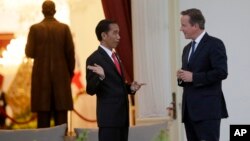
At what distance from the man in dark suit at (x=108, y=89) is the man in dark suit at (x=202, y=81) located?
406 millimetres

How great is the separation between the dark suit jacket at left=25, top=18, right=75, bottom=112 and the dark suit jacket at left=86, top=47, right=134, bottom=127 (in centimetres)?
230

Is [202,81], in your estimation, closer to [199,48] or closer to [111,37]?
[199,48]

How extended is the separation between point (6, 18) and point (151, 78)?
2.82m

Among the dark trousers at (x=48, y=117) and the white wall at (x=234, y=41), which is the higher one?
the white wall at (x=234, y=41)

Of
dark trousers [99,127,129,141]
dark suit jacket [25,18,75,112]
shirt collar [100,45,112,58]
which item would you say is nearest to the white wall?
dark suit jacket [25,18,75,112]

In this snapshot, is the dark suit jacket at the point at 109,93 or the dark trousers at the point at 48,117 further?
the dark trousers at the point at 48,117

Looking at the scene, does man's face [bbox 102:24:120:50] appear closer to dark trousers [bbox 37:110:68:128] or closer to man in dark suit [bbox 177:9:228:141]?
man in dark suit [bbox 177:9:228:141]

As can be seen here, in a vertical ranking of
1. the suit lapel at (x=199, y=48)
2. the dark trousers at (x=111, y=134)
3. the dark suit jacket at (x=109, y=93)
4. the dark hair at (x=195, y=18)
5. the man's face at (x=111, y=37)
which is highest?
the dark hair at (x=195, y=18)

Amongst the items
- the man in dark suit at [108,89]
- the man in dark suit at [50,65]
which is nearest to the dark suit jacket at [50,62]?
the man in dark suit at [50,65]

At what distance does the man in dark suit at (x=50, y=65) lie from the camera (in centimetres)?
685

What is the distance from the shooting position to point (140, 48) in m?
6.70

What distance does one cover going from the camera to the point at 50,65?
271 inches

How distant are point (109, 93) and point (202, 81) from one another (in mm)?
613

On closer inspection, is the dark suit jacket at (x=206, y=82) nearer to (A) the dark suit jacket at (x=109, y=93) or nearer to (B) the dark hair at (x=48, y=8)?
(A) the dark suit jacket at (x=109, y=93)
